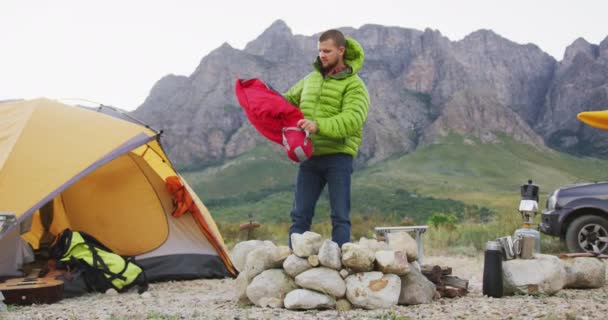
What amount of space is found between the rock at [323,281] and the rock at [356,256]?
0.14m

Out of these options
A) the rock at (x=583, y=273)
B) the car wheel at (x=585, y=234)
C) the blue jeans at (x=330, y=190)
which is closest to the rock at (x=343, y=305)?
the blue jeans at (x=330, y=190)

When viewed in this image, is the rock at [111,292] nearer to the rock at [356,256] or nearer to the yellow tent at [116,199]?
the yellow tent at [116,199]

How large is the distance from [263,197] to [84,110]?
61847 mm

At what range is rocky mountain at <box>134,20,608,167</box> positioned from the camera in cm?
11250

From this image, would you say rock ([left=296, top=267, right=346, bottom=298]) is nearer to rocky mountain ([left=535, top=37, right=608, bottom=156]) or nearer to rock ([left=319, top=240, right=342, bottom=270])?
rock ([left=319, top=240, right=342, bottom=270])

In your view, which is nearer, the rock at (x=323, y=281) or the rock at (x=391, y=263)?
the rock at (x=323, y=281)

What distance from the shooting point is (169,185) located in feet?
25.4

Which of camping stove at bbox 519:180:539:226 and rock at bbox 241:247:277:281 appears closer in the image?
rock at bbox 241:247:277:281

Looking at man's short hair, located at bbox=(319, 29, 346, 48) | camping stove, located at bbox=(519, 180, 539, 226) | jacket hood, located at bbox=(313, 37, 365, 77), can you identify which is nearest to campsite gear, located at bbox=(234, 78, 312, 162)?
jacket hood, located at bbox=(313, 37, 365, 77)

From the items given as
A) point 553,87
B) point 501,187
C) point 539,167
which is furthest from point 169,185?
point 553,87

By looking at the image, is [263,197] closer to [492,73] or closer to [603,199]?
[603,199]

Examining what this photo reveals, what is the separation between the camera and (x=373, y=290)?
15.4 ft

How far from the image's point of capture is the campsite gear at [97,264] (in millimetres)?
6426

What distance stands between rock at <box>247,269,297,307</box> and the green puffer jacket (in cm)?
104
